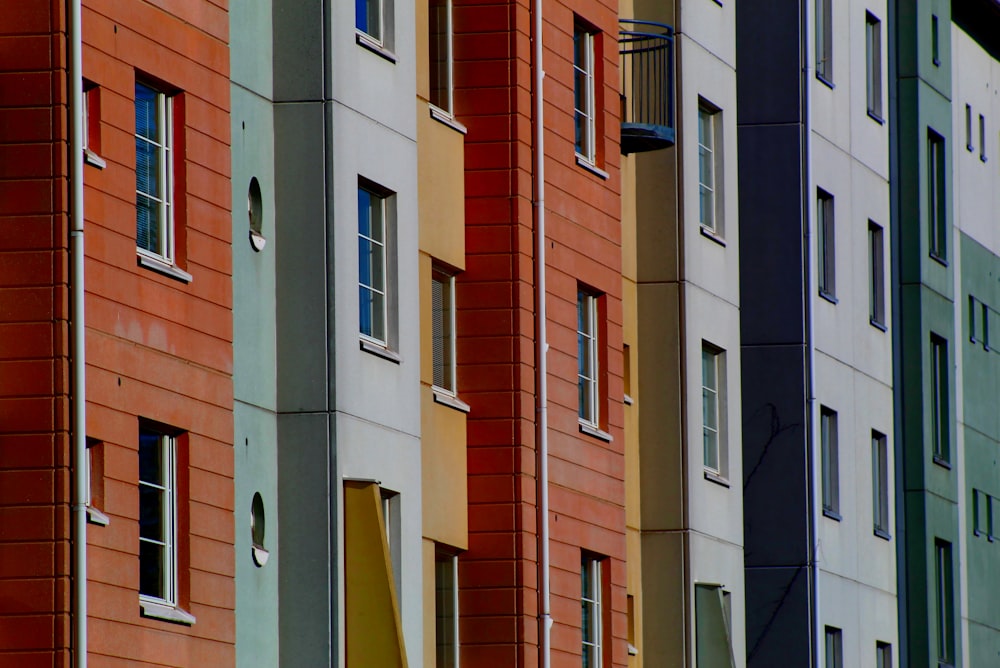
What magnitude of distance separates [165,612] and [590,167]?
38.6 feet

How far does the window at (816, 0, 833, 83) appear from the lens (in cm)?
4481

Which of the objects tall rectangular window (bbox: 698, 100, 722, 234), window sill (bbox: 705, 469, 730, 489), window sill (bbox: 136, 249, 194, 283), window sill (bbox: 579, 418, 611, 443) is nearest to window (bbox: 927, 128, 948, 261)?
tall rectangular window (bbox: 698, 100, 722, 234)

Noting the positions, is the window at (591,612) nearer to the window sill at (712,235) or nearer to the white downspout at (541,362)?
the white downspout at (541,362)

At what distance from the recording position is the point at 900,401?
161 feet

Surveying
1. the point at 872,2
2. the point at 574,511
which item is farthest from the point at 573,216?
the point at 872,2

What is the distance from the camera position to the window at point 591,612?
32.9 m

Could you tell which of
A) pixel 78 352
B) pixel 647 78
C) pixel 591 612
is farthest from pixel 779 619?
pixel 78 352

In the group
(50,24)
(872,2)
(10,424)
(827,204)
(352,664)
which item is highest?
(872,2)

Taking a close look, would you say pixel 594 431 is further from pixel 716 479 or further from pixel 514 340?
pixel 716 479

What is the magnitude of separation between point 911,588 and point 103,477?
94.4 ft

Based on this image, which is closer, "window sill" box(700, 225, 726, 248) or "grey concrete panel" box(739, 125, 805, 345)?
"window sill" box(700, 225, 726, 248)

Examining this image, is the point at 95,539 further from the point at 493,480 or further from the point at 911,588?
the point at 911,588

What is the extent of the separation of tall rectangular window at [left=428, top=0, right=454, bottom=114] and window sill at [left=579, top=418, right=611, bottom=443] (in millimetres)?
4589

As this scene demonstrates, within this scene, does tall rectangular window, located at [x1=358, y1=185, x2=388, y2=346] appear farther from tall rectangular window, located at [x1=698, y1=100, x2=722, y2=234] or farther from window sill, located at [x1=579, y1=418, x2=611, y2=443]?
tall rectangular window, located at [x1=698, y1=100, x2=722, y2=234]
